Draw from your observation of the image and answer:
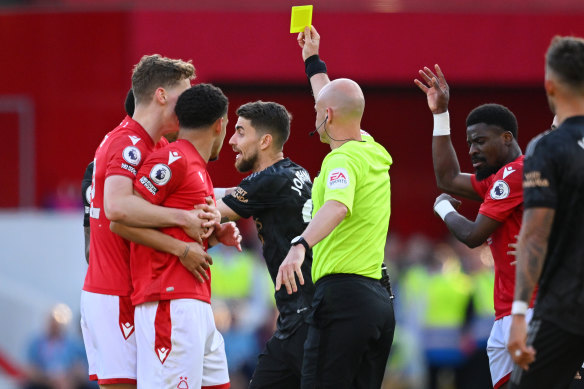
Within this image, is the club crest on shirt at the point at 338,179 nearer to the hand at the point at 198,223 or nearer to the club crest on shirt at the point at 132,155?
the hand at the point at 198,223

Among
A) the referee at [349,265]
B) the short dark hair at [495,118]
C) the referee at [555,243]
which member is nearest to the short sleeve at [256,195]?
the referee at [349,265]

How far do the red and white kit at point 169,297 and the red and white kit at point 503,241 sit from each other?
6.56ft

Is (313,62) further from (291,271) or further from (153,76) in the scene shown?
(291,271)

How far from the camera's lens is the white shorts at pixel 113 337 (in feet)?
19.8

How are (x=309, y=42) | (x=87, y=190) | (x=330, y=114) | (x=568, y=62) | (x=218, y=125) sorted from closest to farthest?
(x=568, y=62)
(x=218, y=125)
(x=330, y=114)
(x=87, y=190)
(x=309, y=42)

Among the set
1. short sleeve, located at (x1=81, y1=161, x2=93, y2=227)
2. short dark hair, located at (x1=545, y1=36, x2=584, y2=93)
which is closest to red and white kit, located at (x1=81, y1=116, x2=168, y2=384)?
short sleeve, located at (x1=81, y1=161, x2=93, y2=227)

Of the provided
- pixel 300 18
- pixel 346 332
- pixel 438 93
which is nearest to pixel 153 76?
pixel 300 18

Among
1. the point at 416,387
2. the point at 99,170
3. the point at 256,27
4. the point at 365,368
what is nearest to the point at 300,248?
the point at 365,368

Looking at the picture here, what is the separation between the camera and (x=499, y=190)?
663cm

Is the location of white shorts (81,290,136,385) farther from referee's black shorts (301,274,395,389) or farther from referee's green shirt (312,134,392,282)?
referee's green shirt (312,134,392,282)

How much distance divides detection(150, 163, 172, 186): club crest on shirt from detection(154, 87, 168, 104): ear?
585mm

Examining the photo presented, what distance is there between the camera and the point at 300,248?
18.2 ft

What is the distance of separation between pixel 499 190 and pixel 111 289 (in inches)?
103

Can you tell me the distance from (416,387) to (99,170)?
32.2 feet
